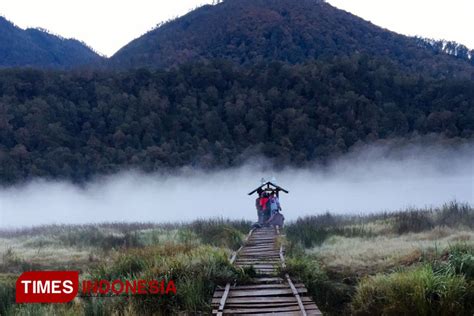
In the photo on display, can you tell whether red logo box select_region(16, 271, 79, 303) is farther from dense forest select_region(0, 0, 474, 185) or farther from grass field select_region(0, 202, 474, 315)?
dense forest select_region(0, 0, 474, 185)

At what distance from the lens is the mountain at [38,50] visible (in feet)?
461

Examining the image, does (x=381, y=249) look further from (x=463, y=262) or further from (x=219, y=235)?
(x=219, y=235)

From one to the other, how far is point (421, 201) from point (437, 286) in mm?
35334

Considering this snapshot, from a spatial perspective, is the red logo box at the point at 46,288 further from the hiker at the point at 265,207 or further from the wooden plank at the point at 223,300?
the hiker at the point at 265,207

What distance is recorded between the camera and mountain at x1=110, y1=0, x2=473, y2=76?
350 ft

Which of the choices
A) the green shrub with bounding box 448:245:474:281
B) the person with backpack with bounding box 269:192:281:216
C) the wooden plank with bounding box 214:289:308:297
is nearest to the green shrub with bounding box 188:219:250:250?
the person with backpack with bounding box 269:192:281:216

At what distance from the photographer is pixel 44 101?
69.4 metres

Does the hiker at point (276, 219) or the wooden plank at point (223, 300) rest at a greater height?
the hiker at point (276, 219)

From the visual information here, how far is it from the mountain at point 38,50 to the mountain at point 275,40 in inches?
1032

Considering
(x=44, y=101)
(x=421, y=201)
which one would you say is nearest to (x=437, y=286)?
(x=421, y=201)

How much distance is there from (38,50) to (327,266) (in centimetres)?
15311

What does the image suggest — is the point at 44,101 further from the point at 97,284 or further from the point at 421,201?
the point at 97,284

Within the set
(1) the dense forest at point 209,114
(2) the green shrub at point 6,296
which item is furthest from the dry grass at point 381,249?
(1) the dense forest at point 209,114

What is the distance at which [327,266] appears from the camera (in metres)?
13.6
